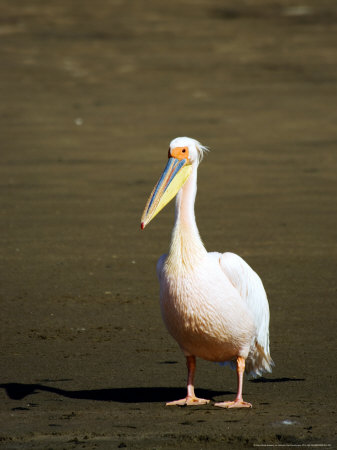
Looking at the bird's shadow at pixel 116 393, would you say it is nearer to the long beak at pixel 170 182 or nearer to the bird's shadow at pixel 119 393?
the bird's shadow at pixel 119 393

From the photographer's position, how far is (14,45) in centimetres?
1413

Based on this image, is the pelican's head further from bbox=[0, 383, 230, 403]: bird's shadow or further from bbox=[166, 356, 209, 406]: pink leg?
bbox=[0, 383, 230, 403]: bird's shadow

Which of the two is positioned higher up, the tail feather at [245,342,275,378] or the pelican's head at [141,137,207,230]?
the pelican's head at [141,137,207,230]

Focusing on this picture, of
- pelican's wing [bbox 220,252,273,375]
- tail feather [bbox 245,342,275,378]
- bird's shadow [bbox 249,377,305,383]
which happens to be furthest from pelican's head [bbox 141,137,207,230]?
bird's shadow [bbox 249,377,305,383]

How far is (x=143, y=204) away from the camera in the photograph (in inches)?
A: 333

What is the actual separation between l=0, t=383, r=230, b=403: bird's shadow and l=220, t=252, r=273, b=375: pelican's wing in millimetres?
367

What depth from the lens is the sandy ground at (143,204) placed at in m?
4.59

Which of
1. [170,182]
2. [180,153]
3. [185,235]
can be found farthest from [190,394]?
[180,153]

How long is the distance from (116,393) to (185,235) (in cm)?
83

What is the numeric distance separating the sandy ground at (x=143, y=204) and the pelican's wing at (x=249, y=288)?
1.03ft

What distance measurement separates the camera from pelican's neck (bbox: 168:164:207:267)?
4.56m

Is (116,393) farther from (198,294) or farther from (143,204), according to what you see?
(143,204)

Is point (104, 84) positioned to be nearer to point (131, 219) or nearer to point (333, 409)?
point (131, 219)

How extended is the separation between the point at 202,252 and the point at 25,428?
3.51 ft
